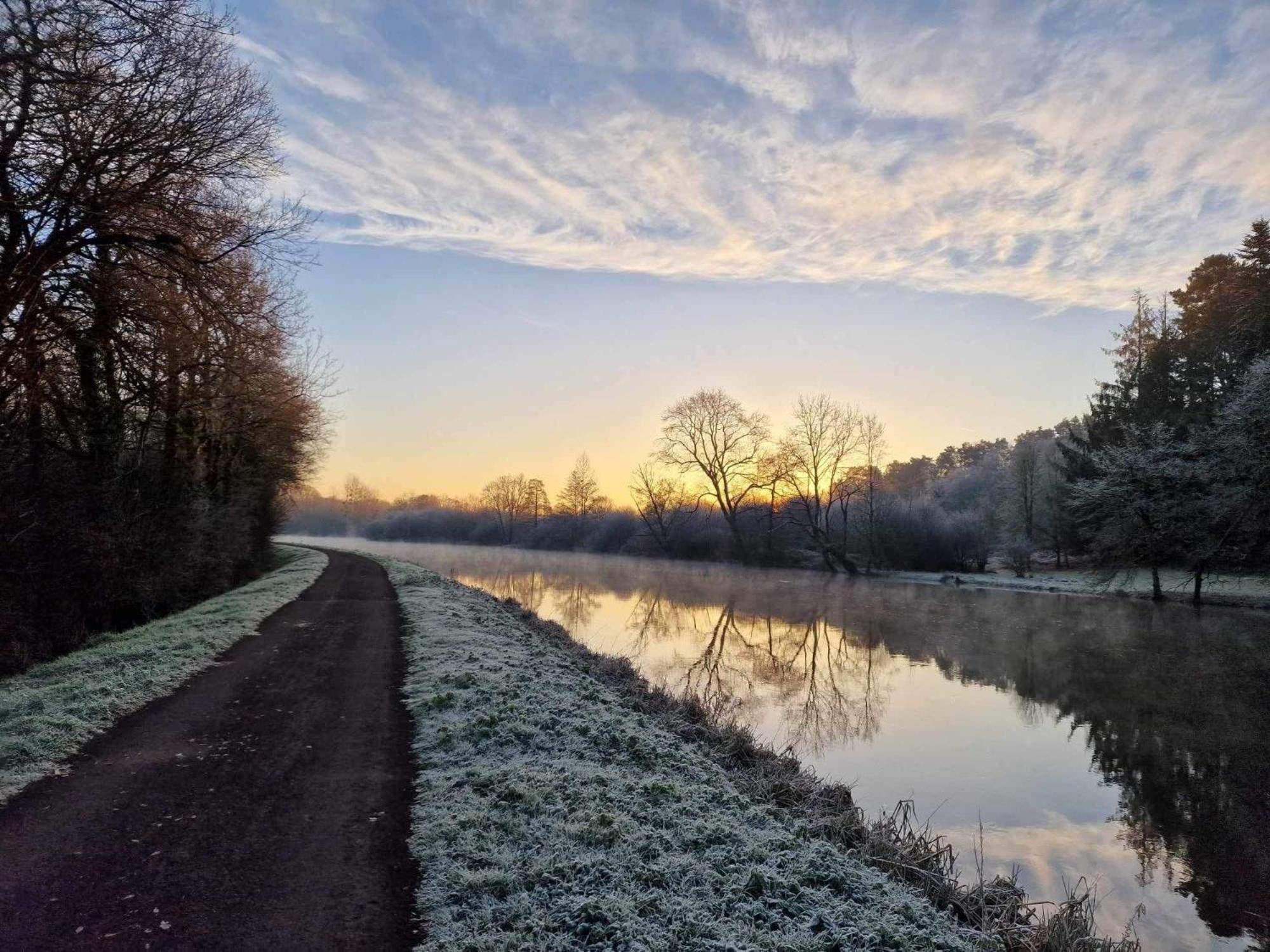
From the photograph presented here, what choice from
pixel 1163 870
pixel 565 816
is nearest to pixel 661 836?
pixel 565 816

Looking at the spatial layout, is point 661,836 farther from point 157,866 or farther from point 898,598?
point 898,598

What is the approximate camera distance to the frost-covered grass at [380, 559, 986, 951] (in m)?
3.82

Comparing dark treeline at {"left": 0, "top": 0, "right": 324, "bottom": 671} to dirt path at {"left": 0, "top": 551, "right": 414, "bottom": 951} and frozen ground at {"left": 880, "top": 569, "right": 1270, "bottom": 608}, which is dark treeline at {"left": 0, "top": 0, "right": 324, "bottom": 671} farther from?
frozen ground at {"left": 880, "top": 569, "right": 1270, "bottom": 608}

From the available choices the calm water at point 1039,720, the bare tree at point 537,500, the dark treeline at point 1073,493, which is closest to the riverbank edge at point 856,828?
the calm water at point 1039,720

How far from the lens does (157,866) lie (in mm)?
4332

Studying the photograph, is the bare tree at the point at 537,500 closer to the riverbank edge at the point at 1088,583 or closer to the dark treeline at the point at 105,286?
the riverbank edge at the point at 1088,583

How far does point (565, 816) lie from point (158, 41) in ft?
33.5

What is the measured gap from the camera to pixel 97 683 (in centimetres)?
818

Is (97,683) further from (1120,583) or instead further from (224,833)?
(1120,583)

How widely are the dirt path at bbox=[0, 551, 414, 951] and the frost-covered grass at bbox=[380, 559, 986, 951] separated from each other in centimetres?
32

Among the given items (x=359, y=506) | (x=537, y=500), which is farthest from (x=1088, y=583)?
(x=359, y=506)

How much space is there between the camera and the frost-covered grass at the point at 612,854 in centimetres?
382

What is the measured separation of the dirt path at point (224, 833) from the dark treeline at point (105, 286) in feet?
15.4

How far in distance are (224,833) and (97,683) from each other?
15.9ft
